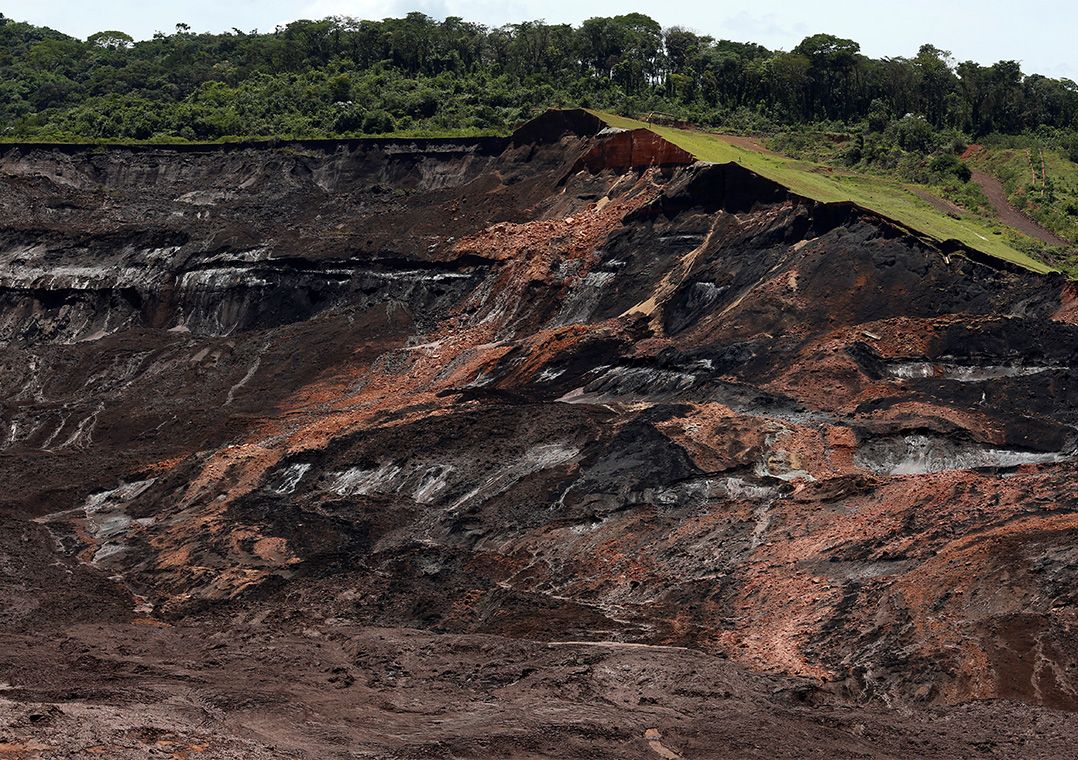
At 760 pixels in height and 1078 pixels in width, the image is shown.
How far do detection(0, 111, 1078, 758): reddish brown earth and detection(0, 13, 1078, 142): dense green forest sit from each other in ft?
31.8

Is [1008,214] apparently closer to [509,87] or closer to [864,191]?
[864,191]

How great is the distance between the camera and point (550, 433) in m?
38.4

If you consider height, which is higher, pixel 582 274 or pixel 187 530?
pixel 582 274

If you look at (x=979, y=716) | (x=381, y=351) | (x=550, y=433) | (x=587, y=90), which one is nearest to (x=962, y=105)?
(x=587, y=90)

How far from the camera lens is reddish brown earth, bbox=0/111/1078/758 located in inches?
893

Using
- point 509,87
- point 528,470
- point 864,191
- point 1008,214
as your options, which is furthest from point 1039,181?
point 528,470

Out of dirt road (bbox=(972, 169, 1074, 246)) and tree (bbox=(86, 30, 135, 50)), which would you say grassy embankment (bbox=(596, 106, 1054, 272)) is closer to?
dirt road (bbox=(972, 169, 1074, 246))

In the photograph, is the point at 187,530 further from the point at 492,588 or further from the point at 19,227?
the point at 19,227

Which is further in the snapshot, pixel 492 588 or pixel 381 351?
pixel 381 351

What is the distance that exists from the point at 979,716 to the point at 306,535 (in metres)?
18.8

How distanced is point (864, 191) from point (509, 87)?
31.1 metres

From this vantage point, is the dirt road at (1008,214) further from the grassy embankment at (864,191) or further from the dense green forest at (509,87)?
the dense green forest at (509,87)

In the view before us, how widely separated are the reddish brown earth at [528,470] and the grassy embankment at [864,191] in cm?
211

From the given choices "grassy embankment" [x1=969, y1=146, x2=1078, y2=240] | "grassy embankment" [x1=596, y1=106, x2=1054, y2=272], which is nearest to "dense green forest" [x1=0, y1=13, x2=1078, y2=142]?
"grassy embankment" [x1=969, y1=146, x2=1078, y2=240]
